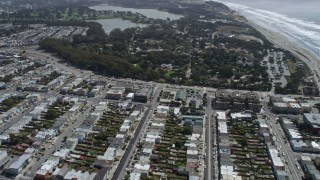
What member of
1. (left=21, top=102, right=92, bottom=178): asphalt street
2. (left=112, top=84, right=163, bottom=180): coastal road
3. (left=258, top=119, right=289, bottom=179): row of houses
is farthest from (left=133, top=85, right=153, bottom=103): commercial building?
(left=258, top=119, right=289, bottom=179): row of houses

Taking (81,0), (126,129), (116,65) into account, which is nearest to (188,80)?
(116,65)

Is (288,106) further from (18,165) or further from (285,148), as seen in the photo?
(18,165)

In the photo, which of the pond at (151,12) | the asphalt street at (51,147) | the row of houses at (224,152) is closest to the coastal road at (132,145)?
the asphalt street at (51,147)

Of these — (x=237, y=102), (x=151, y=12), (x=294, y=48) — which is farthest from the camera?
(x=151, y=12)

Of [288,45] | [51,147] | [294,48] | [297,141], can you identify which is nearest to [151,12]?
[288,45]

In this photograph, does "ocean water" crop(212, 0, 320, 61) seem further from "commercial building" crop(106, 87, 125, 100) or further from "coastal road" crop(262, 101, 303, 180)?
"commercial building" crop(106, 87, 125, 100)

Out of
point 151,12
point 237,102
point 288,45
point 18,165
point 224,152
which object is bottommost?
point 18,165
